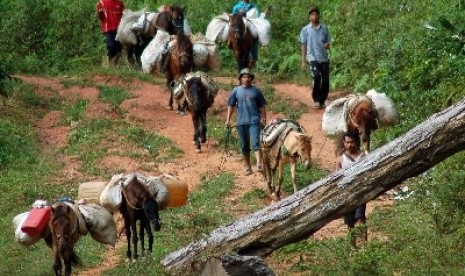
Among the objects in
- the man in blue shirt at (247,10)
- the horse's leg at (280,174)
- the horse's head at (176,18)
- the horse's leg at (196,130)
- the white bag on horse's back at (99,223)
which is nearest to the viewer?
the white bag on horse's back at (99,223)

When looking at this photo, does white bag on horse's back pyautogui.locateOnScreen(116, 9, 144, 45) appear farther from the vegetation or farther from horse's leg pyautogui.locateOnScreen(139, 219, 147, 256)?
horse's leg pyautogui.locateOnScreen(139, 219, 147, 256)

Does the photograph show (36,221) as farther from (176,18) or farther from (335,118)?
(176,18)

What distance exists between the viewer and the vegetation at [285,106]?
46.0 ft

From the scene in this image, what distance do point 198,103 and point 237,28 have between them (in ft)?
12.6

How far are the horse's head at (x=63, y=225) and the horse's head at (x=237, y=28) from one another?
987cm

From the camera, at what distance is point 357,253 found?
13156 mm

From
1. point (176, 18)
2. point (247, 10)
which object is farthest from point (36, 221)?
point (247, 10)

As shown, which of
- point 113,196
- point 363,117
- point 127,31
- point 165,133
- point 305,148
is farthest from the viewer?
point 127,31

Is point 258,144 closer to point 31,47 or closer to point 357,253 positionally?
point 357,253

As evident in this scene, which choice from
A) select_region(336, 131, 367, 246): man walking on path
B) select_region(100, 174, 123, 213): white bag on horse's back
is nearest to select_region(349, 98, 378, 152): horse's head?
select_region(336, 131, 367, 246): man walking on path

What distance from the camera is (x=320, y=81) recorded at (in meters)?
22.6

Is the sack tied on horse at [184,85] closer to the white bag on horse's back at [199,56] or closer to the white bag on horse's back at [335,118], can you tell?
the white bag on horse's back at [199,56]

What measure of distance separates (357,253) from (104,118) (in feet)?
33.8

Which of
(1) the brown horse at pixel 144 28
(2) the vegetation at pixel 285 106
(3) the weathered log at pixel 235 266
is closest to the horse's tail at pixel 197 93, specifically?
(2) the vegetation at pixel 285 106
